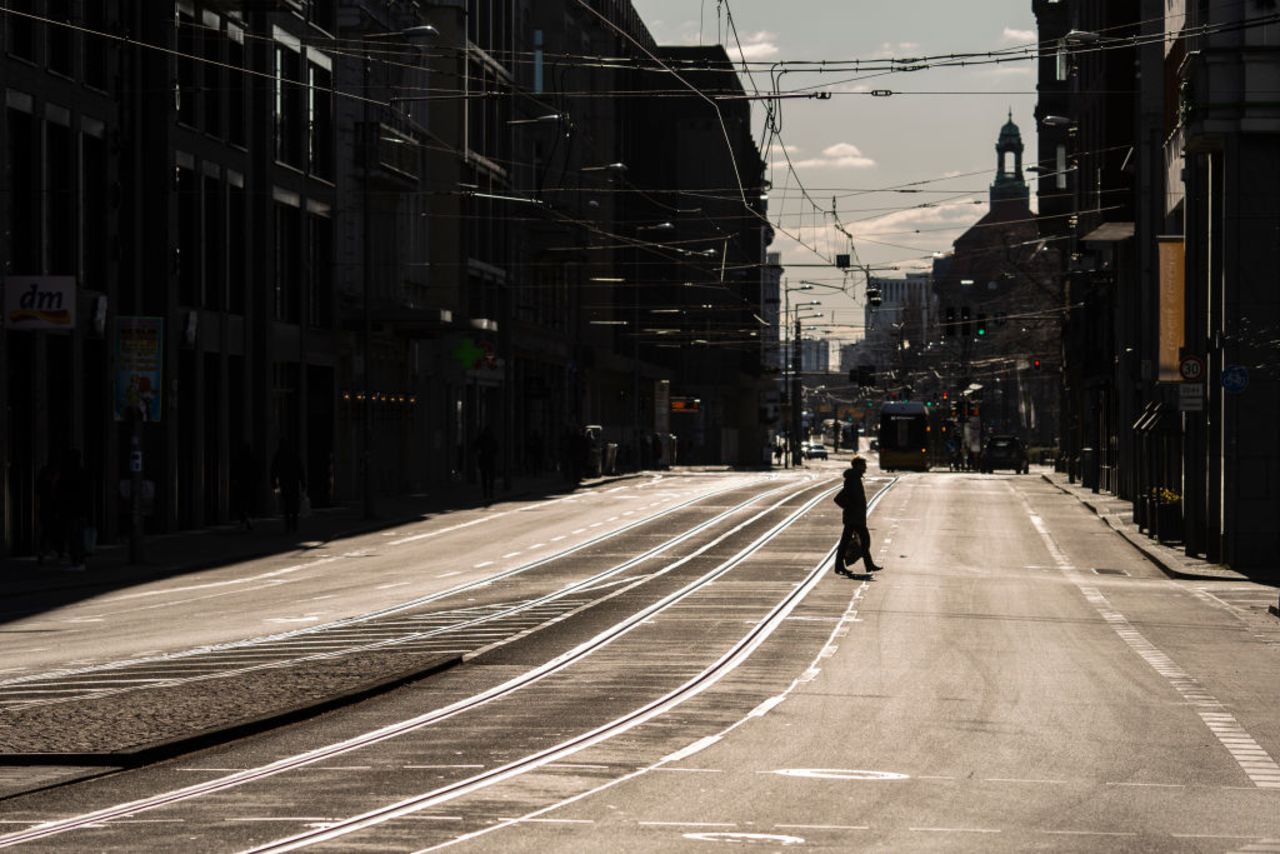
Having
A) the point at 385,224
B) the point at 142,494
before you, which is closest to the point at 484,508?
the point at 385,224

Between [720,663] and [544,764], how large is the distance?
676 centimetres

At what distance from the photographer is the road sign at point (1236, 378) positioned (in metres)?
34.0

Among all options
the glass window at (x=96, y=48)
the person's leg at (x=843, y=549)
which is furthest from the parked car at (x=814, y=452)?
the person's leg at (x=843, y=549)

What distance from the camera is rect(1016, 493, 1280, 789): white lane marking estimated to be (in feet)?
44.3

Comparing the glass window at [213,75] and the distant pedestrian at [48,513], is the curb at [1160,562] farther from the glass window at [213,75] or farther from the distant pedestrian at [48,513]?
the glass window at [213,75]

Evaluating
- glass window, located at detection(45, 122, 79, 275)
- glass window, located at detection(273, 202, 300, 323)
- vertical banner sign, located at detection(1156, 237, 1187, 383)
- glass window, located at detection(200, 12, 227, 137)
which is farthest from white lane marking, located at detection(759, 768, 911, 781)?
glass window, located at detection(273, 202, 300, 323)

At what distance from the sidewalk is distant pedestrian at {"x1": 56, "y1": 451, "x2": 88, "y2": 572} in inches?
12.8

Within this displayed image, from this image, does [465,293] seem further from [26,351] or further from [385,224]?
[26,351]

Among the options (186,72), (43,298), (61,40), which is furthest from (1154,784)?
(186,72)

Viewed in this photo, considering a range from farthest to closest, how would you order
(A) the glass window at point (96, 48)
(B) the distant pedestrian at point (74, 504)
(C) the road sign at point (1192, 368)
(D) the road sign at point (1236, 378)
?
1. (A) the glass window at point (96, 48)
2. (C) the road sign at point (1192, 368)
3. (D) the road sign at point (1236, 378)
4. (B) the distant pedestrian at point (74, 504)

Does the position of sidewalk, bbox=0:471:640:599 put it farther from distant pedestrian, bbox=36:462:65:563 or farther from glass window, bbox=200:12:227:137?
glass window, bbox=200:12:227:137

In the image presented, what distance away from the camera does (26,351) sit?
120ft

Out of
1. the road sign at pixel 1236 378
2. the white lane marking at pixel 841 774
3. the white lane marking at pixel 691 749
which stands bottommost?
the white lane marking at pixel 691 749

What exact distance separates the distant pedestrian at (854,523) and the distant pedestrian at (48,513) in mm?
12120
